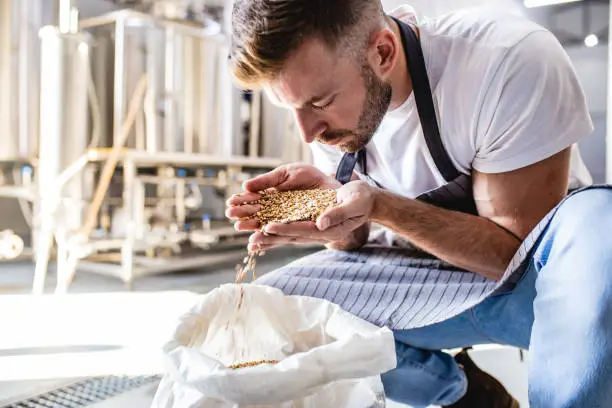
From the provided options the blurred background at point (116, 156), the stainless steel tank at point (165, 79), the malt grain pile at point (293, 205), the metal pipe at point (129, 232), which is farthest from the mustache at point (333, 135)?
the stainless steel tank at point (165, 79)

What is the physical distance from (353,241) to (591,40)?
499 centimetres

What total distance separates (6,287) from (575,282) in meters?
2.96

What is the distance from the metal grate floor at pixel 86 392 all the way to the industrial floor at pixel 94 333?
0.13 ft

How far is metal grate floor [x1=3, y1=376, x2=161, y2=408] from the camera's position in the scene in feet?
4.73

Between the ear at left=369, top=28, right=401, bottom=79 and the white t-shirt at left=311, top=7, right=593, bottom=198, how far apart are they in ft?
0.22

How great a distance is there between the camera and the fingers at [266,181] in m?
1.14

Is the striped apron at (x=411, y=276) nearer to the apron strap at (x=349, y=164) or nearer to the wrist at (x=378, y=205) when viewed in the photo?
the apron strap at (x=349, y=164)

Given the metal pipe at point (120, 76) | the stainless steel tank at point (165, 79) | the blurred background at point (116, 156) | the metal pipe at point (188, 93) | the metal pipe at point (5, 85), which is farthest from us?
the metal pipe at point (188, 93)

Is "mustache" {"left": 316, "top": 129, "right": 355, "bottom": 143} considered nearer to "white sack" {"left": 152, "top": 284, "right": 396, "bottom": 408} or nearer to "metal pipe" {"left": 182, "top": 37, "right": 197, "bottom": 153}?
"white sack" {"left": 152, "top": 284, "right": 396, "bottom": 408}

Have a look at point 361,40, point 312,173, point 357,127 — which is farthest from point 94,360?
point 361,40

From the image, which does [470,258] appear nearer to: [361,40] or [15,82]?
[361,40]

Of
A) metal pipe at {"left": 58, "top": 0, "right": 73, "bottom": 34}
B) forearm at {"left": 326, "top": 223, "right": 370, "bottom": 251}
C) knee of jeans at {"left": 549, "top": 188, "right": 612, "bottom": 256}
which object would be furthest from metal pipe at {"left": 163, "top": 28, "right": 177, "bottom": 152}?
knee of jeans at {"left": 549, "top": 188, "right": 612, "bottom": 256}

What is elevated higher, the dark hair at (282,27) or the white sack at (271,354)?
the dark hair at (282,27)

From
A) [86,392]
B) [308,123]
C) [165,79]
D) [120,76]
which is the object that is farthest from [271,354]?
[165,79]
